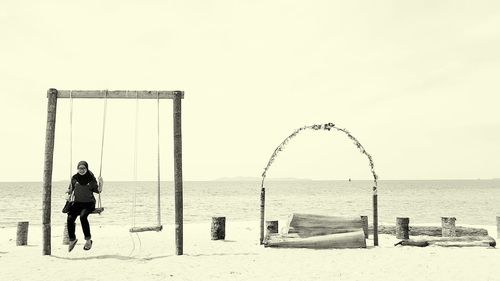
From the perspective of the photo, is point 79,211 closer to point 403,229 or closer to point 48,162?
point 48,162

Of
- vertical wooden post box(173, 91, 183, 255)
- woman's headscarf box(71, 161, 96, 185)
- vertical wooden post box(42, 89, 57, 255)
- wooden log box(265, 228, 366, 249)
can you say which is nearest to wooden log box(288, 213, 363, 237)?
wooden log box(265, 228, 366, 249)

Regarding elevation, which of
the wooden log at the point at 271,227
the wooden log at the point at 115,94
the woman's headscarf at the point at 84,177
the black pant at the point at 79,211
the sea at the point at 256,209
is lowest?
the sea at the point at 256,209

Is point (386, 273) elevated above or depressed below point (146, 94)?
below

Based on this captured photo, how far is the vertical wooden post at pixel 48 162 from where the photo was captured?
38.5 ft

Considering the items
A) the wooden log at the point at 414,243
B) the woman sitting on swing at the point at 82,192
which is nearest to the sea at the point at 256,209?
the woman sitting on swing at the point at 82,192

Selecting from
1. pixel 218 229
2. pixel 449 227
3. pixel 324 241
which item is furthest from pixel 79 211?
pixel 449 227

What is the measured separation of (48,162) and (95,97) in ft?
6.01

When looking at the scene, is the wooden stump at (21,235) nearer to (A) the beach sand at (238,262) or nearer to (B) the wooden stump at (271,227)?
(A) the beach sand at (238,262)

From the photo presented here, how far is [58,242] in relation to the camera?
1480 cm

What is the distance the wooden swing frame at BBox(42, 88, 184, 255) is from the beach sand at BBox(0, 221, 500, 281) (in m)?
0.66

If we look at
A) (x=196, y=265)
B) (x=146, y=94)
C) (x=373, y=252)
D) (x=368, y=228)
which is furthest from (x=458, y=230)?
(x=146, y=94)

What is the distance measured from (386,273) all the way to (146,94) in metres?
6.54

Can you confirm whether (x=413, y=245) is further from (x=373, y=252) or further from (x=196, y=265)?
(x=196, y=265)

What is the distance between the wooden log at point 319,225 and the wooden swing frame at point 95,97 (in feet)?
11.2
